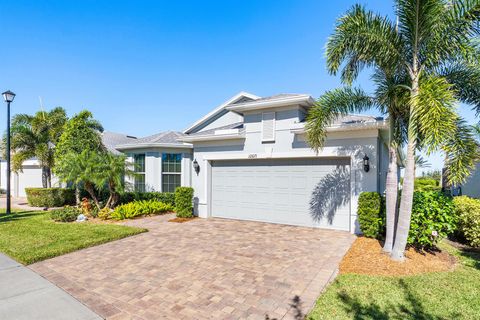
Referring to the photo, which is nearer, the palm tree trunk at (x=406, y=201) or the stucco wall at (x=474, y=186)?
the palm tree trunk at (x=406, y=201)

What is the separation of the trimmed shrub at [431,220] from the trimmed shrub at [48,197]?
17.9m

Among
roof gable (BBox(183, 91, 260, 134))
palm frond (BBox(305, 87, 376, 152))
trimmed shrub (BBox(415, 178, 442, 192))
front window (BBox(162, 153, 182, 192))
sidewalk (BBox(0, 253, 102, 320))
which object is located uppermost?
roof gable (BBox(183, 91, 260, 134))

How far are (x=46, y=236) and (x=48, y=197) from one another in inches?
350

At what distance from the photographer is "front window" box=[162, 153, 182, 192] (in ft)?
47.6

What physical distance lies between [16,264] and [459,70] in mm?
11521

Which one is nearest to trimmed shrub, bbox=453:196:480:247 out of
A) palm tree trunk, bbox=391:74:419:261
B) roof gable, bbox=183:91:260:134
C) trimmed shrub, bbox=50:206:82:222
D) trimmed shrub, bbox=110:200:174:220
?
palm tree trunk, bbox=391:74:419:261

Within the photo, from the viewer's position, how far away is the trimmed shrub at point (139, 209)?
37.6ft

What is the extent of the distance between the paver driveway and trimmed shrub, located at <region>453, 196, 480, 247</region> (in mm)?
3125

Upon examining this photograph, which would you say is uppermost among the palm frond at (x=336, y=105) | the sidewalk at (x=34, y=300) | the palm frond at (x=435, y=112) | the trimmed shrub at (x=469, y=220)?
the palm frond at (x=336, y=105)

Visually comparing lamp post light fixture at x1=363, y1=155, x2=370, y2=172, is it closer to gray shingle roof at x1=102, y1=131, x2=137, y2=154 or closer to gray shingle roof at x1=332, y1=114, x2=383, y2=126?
gray shingle roof at x1=332, y1=114, x2=383, y2=126

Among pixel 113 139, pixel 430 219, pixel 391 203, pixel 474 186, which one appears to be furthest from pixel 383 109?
pixel 113 139

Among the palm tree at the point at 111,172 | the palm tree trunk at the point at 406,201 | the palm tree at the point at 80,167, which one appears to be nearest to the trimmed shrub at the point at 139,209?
the palm tree at the point at 111,172

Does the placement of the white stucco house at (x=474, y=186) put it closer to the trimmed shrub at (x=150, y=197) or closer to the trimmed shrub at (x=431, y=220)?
the trimmed shrub at (x=431, y=220)

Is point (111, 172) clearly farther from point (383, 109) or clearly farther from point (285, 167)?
point (383, 109)
